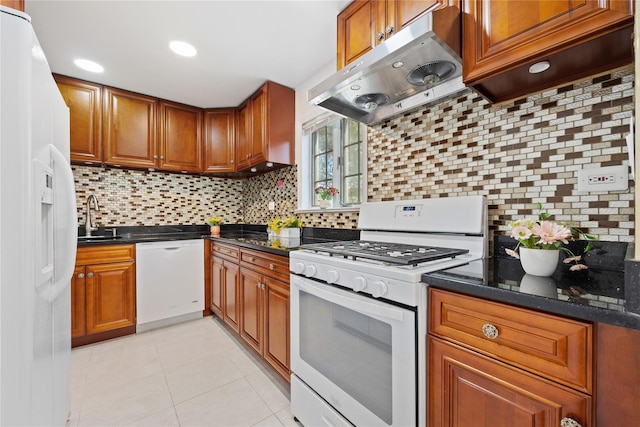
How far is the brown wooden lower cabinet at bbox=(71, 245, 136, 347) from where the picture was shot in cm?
222

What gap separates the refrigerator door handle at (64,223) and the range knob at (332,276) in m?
1.04

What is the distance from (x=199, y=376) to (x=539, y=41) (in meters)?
2.47

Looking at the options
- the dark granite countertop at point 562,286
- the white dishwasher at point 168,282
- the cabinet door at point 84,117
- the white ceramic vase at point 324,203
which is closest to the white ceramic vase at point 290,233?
the white ceramic vase at point 324,203

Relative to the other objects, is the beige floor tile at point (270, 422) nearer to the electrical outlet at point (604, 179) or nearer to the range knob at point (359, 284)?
the range knob at point (359, 284)

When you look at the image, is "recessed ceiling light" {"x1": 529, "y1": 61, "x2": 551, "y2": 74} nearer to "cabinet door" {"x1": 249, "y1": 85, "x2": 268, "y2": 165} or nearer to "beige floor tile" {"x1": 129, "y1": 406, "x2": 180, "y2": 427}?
"cabinet door" {"x1": 249, "y1": 85, "x2": 268, "y2": 165}

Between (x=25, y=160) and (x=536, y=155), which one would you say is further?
(x=536, y=155)

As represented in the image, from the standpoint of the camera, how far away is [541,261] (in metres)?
0.91

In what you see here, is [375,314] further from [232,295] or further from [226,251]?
[226,251]

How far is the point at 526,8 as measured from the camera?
0.95 meters

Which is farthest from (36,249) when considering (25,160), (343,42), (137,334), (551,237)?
(137,334)

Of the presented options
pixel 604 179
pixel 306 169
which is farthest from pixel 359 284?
pixel 306 169

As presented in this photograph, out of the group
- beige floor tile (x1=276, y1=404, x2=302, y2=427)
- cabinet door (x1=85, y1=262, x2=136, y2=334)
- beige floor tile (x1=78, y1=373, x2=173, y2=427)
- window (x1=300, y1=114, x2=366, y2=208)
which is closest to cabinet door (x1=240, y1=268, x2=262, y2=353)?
beige floor tile (x1=276, y1=404, x2=302, y2=427)

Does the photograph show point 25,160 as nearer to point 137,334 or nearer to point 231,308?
point 231,308

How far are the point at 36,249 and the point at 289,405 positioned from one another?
1.44 m
